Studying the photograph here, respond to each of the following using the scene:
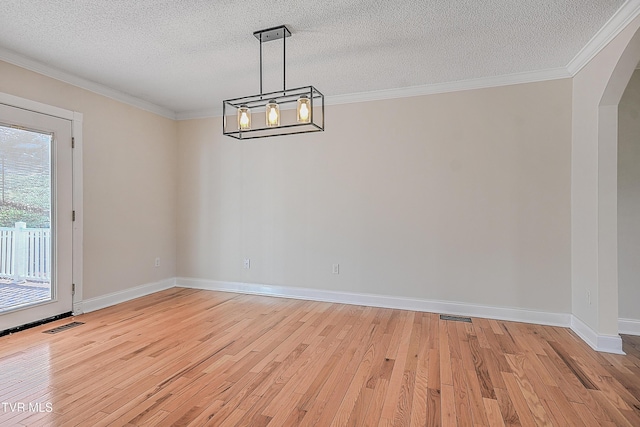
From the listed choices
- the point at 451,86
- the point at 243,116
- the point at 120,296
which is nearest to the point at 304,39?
the point at 243,116

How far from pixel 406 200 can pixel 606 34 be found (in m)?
2.18

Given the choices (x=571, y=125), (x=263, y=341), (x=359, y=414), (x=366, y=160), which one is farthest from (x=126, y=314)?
(x=571, y=125)

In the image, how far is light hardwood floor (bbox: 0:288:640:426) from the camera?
189cm

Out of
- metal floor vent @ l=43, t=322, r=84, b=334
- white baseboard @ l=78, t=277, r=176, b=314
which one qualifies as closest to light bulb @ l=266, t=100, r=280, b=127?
metal floor vent @ l=43, t=322, r=84, b=334

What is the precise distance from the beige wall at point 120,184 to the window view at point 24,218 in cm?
39

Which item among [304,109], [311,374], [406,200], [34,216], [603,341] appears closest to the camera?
[311,374]

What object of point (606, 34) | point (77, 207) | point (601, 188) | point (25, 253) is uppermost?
A: point (606, 34)

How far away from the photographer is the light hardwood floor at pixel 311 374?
189cm

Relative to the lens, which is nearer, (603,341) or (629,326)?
(603,341)

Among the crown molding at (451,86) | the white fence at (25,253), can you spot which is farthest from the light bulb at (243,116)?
the white fence at (25,253)

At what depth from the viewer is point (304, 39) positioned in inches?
110

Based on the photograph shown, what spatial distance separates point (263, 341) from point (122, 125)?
323 centimetres

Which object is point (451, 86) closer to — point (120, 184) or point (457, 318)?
point (457, 318)

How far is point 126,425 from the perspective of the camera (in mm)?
1787
